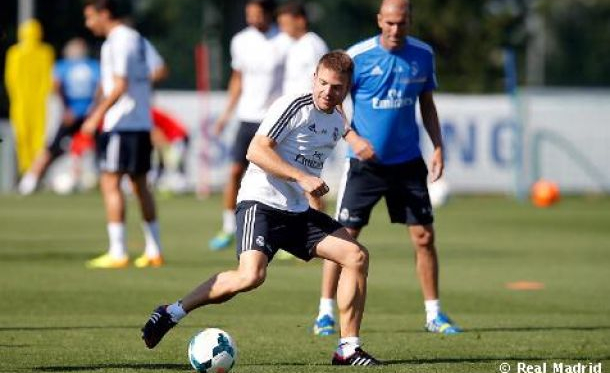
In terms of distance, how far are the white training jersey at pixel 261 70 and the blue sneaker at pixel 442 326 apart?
19.4 feet

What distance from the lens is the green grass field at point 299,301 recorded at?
9.72 metres

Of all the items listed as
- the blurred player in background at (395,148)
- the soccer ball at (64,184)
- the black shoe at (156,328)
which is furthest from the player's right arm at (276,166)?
the soccer ball at (64,184)

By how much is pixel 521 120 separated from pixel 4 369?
69.9 feet

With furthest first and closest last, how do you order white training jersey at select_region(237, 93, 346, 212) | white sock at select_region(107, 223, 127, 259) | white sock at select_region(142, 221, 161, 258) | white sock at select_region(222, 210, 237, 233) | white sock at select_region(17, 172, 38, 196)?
1. white sock at select_region(17, 172, 38, 196)
2. white sock at select_region(222, 210, 237, 233)
3. white sock at select_region(142, 221, 161, 258)
4. white sock at select_region(107, 223, 127, 259)
5. white training jersey at select_region(237, 93, 346, 212)

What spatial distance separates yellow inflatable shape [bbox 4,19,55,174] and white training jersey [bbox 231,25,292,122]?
12.9 m

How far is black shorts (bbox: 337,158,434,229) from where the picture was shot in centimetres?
1128

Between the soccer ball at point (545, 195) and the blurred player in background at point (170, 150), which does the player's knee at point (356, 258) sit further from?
the blurred player in background at point (170, 150)

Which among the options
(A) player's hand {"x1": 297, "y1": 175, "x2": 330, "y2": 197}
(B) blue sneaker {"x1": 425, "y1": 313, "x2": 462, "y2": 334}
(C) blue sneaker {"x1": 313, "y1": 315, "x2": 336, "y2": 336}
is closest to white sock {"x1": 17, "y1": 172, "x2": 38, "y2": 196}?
(C) blue sneaker {"x1": 313, "y1": 315, "x2": 336, "y2": 336}

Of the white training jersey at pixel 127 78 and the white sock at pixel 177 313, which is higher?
the white training jersey at pixel 127 78

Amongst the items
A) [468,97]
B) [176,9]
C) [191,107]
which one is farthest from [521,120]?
[176,9]

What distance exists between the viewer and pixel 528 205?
2720 cm

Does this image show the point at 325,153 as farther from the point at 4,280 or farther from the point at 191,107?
the point at 191,107

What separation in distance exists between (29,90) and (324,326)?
2062 centimetres

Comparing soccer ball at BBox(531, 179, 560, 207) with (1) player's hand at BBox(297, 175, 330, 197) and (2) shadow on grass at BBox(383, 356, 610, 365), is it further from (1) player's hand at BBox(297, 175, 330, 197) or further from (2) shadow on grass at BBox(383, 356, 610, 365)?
(1) player's hand at BBox(297, 175, 330, 197)
